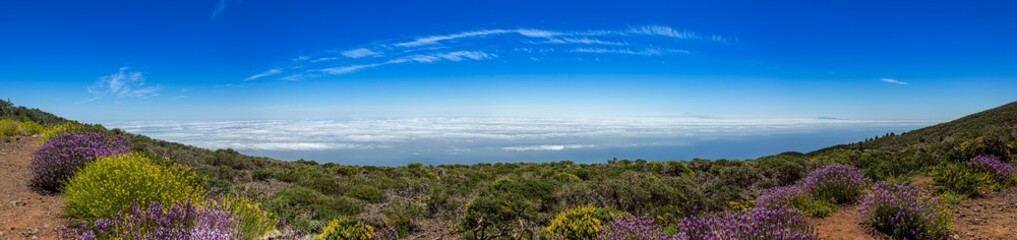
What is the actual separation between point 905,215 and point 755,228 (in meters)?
2.61

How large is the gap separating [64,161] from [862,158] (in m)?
24.9

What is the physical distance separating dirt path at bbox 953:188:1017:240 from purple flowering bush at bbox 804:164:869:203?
134 cm

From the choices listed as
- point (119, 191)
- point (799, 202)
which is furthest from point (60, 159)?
point (799, 202)

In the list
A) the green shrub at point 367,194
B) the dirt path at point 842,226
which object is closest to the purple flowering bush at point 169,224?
the dirt path at point 842,226

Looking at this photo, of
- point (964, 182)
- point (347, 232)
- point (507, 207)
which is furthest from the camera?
point (507, 207)

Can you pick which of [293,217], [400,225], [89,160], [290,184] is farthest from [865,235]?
[290,184]

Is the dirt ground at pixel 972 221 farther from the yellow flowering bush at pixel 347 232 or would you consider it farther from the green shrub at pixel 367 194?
the green shrub at pixel 367 194

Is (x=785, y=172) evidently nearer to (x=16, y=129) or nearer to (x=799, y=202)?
(x=799, y=202)

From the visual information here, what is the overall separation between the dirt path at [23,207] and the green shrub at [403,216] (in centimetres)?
445

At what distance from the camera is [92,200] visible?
277 inches

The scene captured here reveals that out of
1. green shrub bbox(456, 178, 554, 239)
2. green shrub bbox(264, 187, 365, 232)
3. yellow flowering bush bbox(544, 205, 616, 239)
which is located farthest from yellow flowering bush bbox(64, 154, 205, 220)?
yellow flowering bush bbox(544, 205, 616, 239)

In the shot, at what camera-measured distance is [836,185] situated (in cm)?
857

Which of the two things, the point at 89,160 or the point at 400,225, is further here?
the point at 89,160

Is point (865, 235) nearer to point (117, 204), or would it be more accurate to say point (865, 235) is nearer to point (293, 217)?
point (293, 217)
